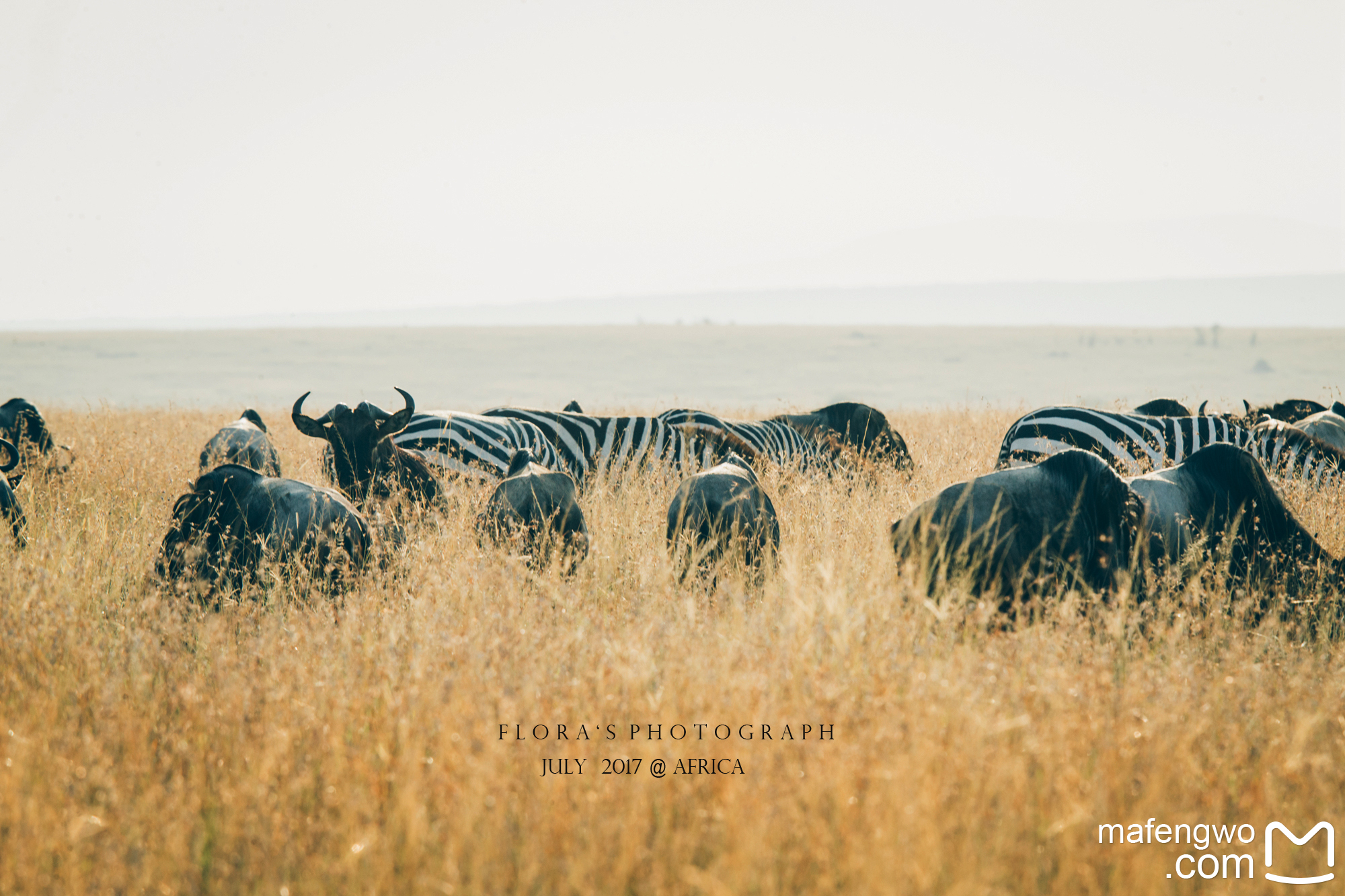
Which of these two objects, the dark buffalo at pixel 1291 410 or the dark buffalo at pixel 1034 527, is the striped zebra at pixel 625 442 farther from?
the dark buffalo at pixel 1291 410

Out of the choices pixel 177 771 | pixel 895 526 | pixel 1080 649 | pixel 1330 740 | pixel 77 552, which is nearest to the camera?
pixel 177 771

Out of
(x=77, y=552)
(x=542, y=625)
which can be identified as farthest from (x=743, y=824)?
(x=77, y=552)

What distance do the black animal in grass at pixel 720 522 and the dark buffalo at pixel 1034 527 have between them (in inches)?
45.8

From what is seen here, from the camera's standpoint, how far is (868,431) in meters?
9.64

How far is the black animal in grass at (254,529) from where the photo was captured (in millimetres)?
4527

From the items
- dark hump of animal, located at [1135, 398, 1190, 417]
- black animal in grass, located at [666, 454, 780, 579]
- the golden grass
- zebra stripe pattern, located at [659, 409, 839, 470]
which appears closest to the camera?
the golden grass

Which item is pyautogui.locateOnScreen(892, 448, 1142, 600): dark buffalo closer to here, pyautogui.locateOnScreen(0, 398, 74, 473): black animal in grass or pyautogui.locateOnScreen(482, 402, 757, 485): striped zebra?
pyautogui.locateOnScreen(482, 402, 757, 485): striped zebra

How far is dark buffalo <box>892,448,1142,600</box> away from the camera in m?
4.03

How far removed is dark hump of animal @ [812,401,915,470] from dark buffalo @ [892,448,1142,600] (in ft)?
14.8

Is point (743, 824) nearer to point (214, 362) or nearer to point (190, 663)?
point (190, 663)

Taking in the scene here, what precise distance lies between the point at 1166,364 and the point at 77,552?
57306 mm

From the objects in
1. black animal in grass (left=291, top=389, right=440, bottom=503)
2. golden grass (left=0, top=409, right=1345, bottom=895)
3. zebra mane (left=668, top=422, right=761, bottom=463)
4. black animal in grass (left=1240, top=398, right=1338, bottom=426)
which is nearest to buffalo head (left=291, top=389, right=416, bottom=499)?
black animal in grass (left=291, top=389, right=440, bottom=503)

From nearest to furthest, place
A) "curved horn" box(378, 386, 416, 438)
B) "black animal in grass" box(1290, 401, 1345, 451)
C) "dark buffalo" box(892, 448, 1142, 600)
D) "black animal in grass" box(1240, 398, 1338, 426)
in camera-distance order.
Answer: "dark buffalo" box(892, 448, 1142, 600) < "curved horn" box(378, 386, 416, 438) < "black animal in grass" box(1290, 401, 1345, 451) < "black animal in grass" box(1240, 398, 1338, 426)

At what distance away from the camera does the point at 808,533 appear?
5.85m
